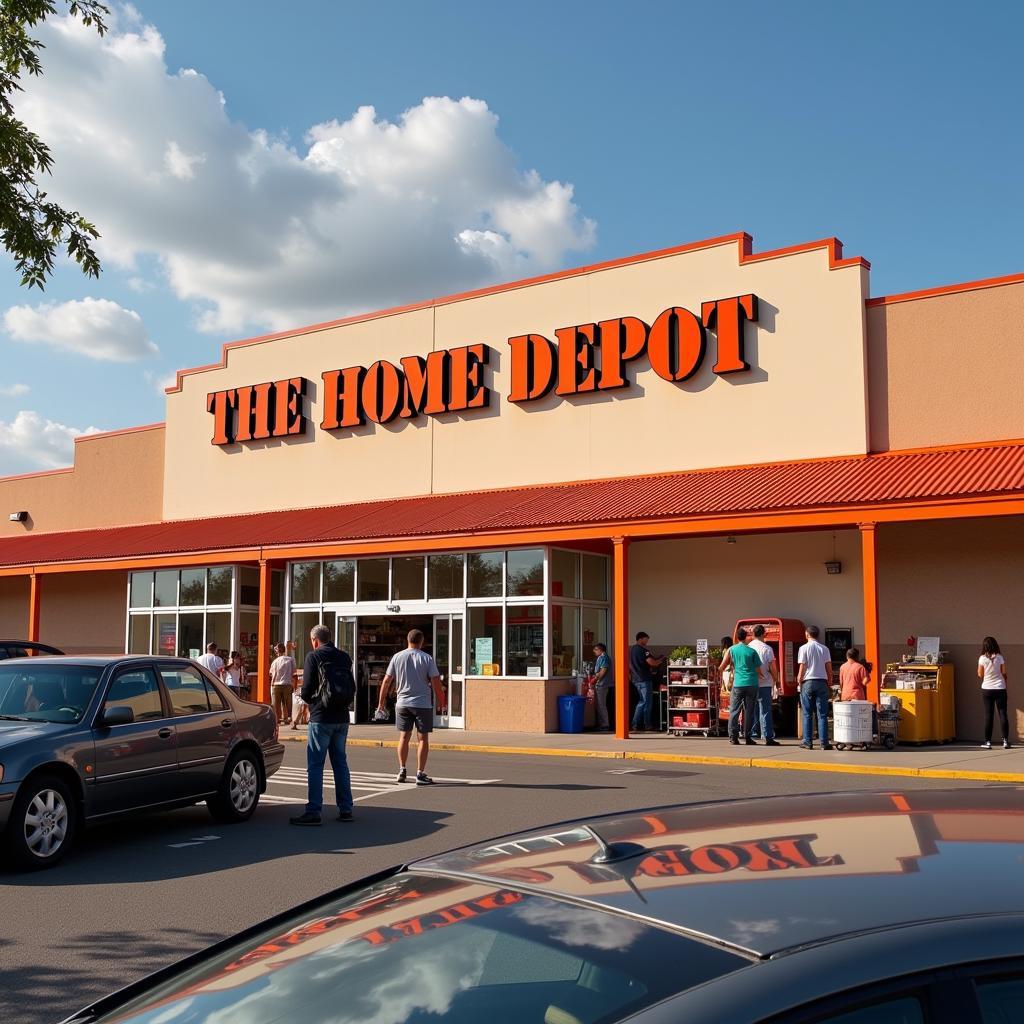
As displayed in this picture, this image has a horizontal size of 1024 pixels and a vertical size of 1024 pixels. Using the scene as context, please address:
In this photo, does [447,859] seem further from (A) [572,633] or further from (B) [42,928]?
(A) [572,633]

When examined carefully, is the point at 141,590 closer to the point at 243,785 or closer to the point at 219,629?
the point at 219,629

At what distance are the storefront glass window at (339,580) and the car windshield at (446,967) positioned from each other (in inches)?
938

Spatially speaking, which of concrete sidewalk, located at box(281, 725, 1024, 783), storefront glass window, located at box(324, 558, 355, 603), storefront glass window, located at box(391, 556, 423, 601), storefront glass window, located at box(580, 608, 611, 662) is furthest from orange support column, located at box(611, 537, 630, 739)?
storefront glass window, located at box(324, 558, 355, 603)

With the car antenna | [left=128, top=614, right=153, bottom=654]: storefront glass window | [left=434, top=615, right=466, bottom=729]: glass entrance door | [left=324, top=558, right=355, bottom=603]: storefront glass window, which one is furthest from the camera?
[left=128, top=614, right=153, bottom=654]: storefront glass window

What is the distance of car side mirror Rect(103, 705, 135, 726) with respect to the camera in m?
9.77

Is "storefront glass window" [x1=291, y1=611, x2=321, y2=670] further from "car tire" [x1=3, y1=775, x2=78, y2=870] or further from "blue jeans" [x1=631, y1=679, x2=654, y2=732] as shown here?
"car tire" [x1=3, y1=775, x2=78, y2=870]

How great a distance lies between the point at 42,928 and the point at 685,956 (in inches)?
260

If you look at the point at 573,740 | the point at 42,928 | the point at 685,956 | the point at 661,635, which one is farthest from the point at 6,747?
the point at 661,635

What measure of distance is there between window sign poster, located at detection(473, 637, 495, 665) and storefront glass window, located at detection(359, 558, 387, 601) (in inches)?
105

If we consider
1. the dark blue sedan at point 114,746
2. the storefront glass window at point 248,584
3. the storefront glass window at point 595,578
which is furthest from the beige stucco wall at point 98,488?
the dark blue sedan at point 114,746

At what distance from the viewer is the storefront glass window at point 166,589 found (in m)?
29.7

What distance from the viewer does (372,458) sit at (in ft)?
94.8

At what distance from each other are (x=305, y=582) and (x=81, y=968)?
2082 cm

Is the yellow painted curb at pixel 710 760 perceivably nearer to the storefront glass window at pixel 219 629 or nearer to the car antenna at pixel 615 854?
the storefront glass window at pixel 219 629
